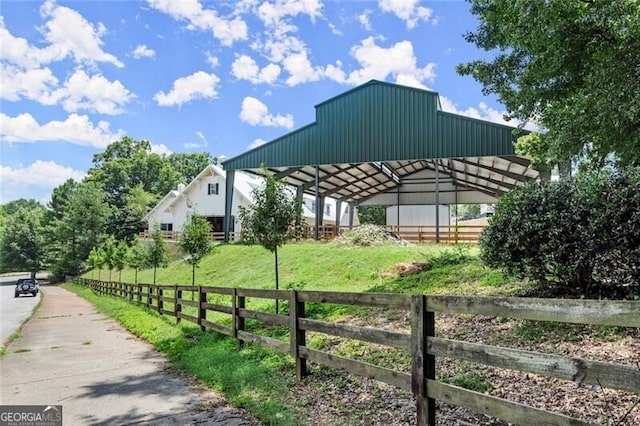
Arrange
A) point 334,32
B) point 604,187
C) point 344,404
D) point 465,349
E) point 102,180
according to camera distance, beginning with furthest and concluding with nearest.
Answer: point 102,180 < point 334,32 < point 604,187 < point 344,404 < point 465,349

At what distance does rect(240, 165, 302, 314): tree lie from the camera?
9.76 meters

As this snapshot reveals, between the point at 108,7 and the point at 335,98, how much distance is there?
1495 centimetres

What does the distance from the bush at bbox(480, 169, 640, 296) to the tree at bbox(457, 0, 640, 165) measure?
1438mm

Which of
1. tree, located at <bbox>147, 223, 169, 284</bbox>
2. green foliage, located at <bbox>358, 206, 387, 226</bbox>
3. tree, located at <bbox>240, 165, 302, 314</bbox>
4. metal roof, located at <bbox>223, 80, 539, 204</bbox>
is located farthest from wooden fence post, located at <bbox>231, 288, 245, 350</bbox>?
green foliage, located at <bbox>358, 206, 387, 226</bbox>

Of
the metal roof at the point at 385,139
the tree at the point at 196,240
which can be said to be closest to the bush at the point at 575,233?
the tree at the point at 196,240

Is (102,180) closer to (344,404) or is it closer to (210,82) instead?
(210,82)

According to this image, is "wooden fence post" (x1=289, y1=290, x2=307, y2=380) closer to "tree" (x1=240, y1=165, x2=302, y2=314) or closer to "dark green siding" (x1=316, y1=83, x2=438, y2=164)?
"tree" (x1=240, y1=165, x2=302, y2=314)

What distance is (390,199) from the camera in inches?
1455

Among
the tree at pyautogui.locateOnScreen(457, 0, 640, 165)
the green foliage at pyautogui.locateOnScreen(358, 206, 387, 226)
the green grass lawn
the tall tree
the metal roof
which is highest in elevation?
the tall tree

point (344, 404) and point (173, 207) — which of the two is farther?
point (173, 207)

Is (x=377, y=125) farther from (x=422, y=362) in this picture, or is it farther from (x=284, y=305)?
(x=422, y=362)

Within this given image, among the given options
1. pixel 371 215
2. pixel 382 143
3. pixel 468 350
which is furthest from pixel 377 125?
pixel 371 215

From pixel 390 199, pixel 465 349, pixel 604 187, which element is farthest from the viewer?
pixel 390 199

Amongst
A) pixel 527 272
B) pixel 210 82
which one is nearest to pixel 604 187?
pixel 527 272
